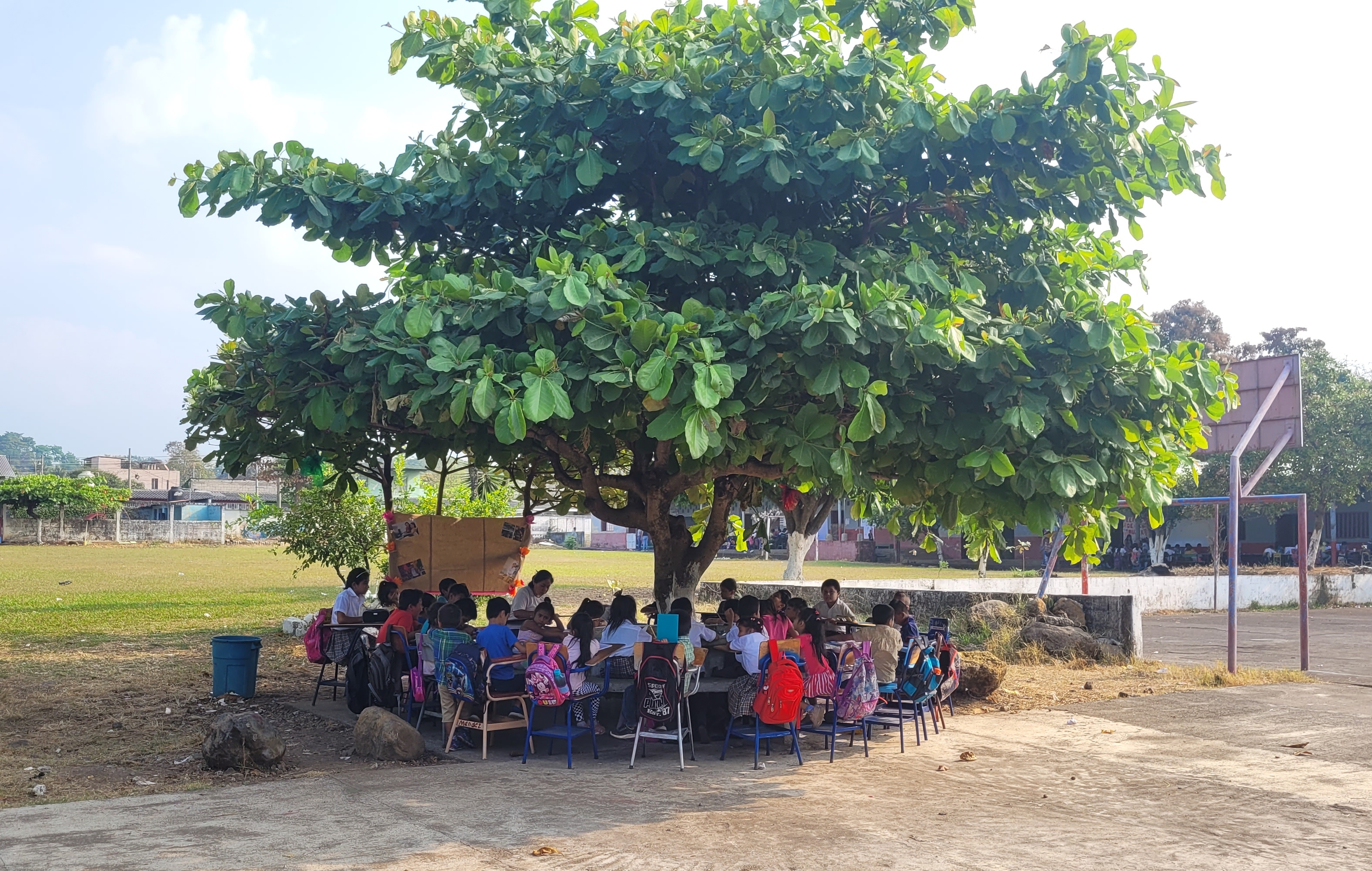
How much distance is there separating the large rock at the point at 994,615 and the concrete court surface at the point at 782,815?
23.0 ft

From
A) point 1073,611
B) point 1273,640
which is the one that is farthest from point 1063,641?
point 1273,640

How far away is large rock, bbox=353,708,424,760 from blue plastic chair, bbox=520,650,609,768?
0.85 m

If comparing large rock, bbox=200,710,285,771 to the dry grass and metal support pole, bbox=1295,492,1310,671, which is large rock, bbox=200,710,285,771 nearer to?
the dry grass

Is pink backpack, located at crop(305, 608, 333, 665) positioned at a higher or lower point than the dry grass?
higher

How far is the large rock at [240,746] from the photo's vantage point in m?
7.95

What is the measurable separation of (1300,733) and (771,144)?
7.13 m

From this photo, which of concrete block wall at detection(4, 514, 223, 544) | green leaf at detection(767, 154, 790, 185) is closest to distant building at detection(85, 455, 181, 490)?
concrete block wall at detection(4, 514, 223, 544)

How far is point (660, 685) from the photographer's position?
8.11 metres

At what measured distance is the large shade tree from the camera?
23.0ft

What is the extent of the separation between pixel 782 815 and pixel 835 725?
69.9 inches

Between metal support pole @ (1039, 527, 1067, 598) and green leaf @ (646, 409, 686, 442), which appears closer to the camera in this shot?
green leaf @ (646, 409, 686, 442)

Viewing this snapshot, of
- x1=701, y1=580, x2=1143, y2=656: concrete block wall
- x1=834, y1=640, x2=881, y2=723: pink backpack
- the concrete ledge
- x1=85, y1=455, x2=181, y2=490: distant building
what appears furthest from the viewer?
x1=85, y1=455, x2=181, y2=490: distant building

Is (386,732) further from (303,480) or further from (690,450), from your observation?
(303,480)

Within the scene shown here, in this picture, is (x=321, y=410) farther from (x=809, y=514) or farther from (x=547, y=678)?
(x=809, y=514)
